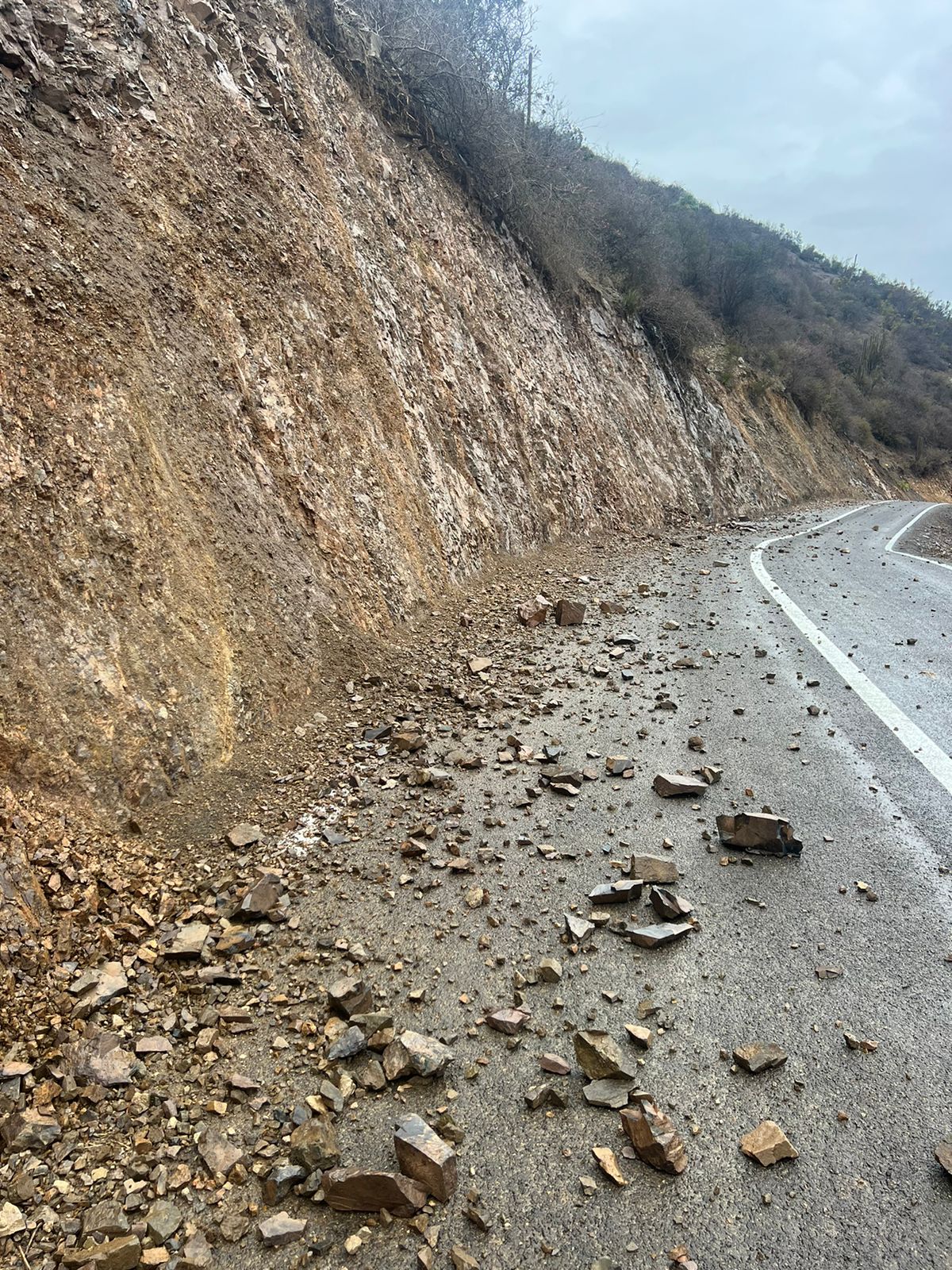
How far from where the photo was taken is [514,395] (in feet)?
42.8

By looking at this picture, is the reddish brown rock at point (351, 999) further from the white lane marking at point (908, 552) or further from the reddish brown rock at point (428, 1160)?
the white lane marking at point (908, 552)

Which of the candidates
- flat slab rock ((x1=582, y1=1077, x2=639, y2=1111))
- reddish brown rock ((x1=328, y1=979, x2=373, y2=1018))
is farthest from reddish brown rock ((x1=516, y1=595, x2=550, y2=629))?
flat slab rock ((x1=582, y1=1077, x2=639, y2=1111))

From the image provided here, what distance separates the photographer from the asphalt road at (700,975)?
6.52 feet

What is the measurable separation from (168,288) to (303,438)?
5.44ft

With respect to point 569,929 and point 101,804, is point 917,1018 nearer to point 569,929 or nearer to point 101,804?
point 569,929

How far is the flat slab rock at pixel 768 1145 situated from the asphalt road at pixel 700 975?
0.03 m

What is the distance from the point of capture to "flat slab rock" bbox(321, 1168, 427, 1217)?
2076 mm

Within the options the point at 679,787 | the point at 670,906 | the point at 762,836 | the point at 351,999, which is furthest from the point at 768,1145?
the point at 679,787

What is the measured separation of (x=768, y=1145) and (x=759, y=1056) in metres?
0.33

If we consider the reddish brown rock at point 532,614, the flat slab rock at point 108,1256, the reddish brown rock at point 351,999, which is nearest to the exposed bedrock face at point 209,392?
the reddish brown rock at point 532,614

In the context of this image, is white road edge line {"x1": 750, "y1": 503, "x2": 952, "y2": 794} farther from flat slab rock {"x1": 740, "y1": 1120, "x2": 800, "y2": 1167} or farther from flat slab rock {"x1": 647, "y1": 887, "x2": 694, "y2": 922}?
flat slab rock {"x1": 740, "y1": 1120, "x2": 800, "y2": 1167}

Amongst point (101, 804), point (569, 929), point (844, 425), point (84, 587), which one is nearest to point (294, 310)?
point (84, 587)

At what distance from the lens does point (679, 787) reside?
4.26 metres

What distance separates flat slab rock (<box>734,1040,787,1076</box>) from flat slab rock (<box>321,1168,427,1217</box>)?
1.12 meters
